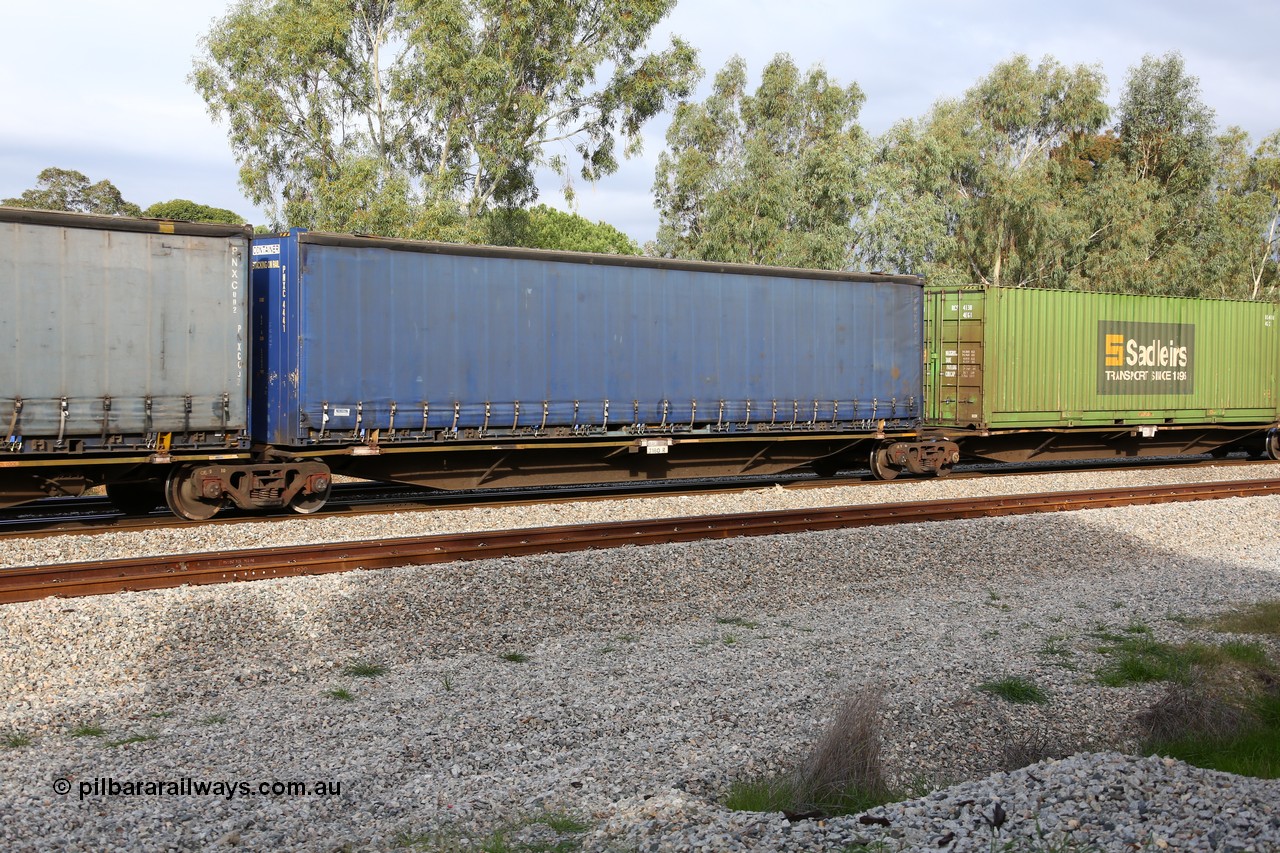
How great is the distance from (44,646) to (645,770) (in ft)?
15.6

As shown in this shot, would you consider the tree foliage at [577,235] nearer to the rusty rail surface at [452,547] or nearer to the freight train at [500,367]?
the freight train at [500,367]

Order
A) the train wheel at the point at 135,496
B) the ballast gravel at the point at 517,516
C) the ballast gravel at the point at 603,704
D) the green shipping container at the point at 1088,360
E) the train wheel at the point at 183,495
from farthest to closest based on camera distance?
the green shipping container at the point at 1088,360, the train wheel at the point at 135,496, the train wheel at the point at 183,495, the ballast gravel at the point at 517,516, the ballast gravel at the point at 603,704

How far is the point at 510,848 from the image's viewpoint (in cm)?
487

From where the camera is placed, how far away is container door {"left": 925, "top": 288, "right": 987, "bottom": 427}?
20578mm

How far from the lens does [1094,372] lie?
21.8 meters

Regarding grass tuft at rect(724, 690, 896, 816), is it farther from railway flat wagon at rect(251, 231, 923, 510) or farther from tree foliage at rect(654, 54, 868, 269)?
tree foliage at rect(654, 54, 868, 269)

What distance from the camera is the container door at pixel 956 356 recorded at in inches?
810

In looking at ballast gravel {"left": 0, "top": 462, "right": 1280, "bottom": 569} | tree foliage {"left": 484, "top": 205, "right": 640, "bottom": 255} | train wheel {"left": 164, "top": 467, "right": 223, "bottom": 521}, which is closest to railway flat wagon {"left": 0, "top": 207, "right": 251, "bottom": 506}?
train wheel {"left": 164, "top": 467, "right": 223, "bottom": 521}

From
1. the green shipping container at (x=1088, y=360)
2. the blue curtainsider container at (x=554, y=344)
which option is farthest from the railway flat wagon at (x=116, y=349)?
the green shipping container at (x=1088, y=360)

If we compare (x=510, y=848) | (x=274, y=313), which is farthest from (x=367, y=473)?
(x=510, y=848)

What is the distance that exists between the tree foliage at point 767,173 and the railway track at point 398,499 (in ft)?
66.1

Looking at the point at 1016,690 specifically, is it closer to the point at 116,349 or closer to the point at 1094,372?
the point at 116,349

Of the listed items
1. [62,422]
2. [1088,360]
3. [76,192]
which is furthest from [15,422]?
[76,192]

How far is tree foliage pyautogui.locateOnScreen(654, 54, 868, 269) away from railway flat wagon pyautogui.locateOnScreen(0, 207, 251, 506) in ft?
89.2
